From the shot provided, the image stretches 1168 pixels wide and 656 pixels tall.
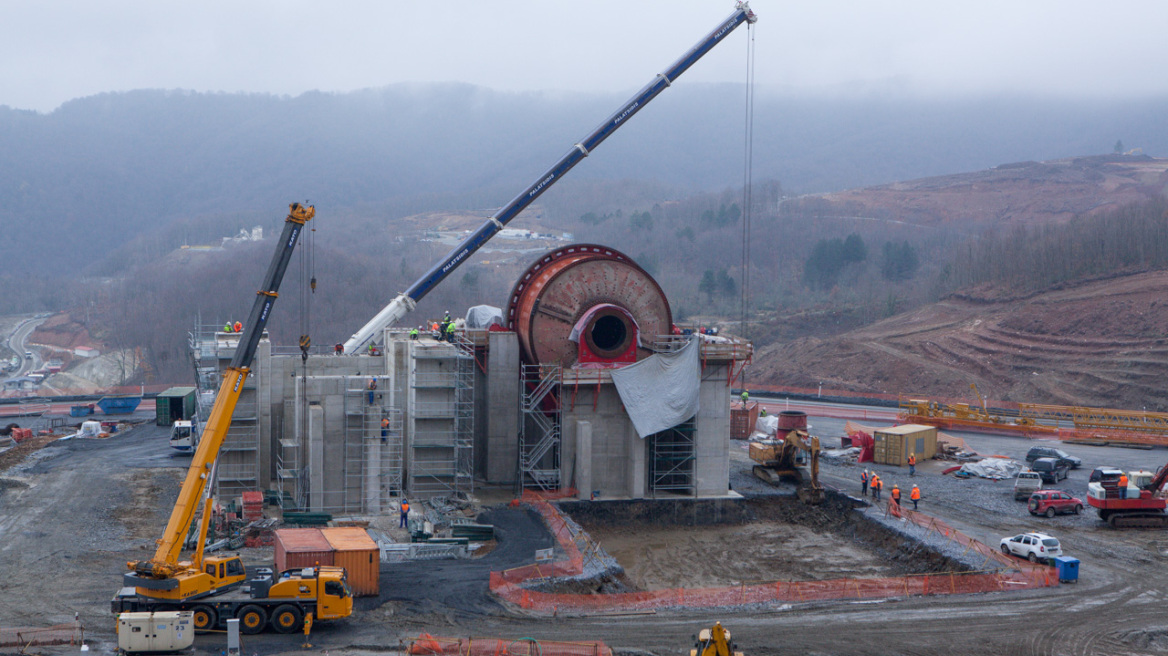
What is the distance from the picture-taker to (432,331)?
49.6 meters

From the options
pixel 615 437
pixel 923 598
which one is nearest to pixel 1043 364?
pixel 615 437

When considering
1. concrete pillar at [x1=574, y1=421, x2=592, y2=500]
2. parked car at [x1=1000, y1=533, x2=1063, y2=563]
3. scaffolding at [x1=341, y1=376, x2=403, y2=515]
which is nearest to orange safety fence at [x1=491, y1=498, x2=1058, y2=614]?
parked car at [x1=1000, y1=533, x2=1063, y2=563]

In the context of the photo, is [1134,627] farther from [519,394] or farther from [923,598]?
[519,394]

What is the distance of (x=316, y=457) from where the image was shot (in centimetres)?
3856

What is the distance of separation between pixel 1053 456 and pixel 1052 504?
1171cm

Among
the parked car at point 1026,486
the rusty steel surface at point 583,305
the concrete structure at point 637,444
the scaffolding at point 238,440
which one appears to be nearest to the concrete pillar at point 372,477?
the scaffolding at point 238,440

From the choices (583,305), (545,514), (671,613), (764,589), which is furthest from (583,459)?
(671,613)

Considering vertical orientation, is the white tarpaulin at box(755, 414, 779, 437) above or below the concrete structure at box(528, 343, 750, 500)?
below

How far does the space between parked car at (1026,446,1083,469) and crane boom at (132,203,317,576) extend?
38.5 meters

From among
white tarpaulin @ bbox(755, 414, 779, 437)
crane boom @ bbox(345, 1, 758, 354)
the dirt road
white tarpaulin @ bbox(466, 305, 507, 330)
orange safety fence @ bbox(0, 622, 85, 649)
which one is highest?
crane boom @ bbox(345, 1, 758, 354)

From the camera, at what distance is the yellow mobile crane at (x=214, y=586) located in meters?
25.3

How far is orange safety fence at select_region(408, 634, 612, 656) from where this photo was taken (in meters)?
24.7

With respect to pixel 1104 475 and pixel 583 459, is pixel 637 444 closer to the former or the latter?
pixel 583 459

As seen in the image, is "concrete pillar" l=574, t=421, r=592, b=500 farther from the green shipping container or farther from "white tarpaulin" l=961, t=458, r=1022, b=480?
the green shipping container
